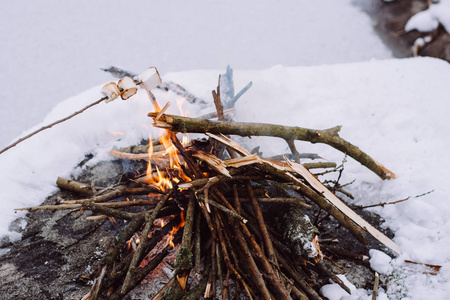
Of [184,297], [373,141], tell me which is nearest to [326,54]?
[373,141]

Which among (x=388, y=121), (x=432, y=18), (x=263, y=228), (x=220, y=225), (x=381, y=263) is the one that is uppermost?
(x=220, y=225)

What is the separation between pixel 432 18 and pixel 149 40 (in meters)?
6.29

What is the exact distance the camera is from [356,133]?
323cm

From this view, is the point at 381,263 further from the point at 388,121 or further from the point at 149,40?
the point at 149,40

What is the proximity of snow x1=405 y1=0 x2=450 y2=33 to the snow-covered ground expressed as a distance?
810 mm

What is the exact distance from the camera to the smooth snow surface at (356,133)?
221 centimetres

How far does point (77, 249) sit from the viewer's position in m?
2.18

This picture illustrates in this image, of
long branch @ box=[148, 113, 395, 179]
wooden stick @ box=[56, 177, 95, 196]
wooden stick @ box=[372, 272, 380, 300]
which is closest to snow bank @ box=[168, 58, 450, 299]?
wooden stick @ box=[372, 272, 380, 300]

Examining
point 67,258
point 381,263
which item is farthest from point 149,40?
point 381,263

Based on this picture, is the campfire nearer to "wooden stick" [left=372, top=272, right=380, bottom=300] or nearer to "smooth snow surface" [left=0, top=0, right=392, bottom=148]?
"wooden stick" [left=372, top=272, right=380, bottom=300]

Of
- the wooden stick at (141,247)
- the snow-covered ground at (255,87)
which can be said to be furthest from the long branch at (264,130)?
the wooden stick at (141,247)

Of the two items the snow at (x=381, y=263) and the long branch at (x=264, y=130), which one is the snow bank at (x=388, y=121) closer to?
the snow at (x=381, y=263)

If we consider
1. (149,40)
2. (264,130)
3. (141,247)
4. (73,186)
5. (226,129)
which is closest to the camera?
(141,247)

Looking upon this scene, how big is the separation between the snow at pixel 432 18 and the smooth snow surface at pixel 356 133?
2.93m
